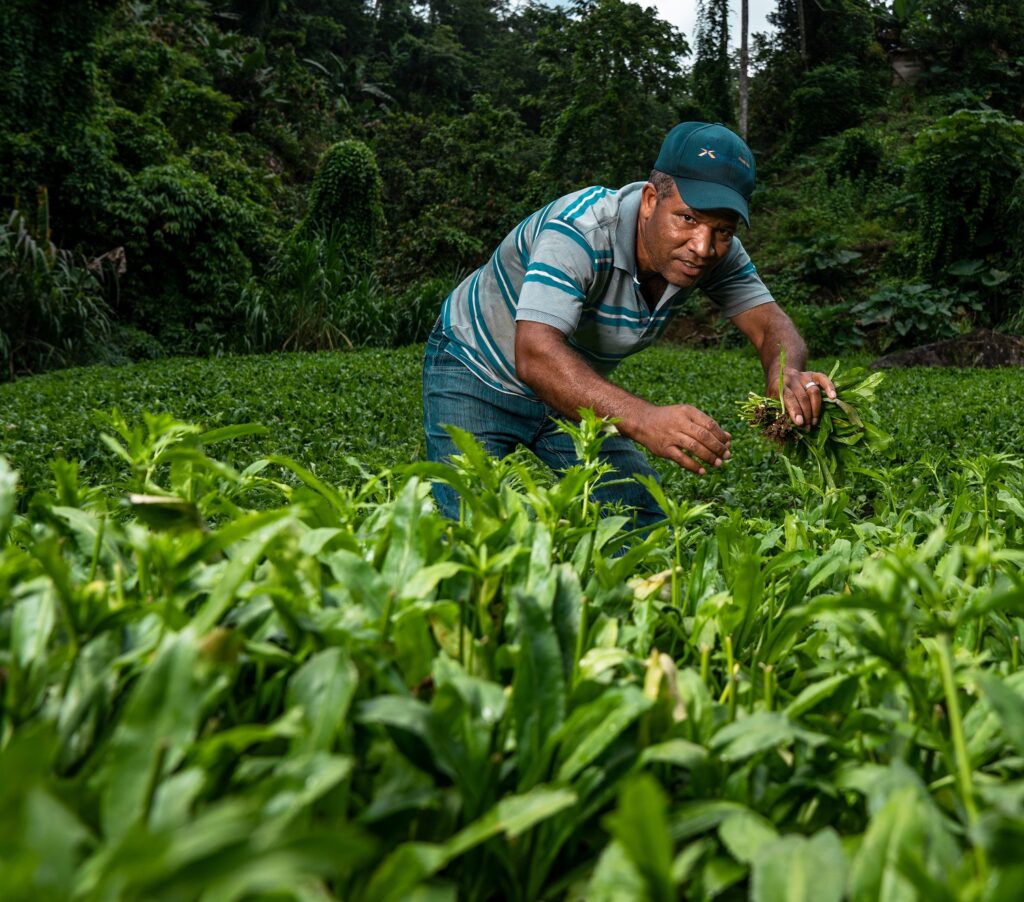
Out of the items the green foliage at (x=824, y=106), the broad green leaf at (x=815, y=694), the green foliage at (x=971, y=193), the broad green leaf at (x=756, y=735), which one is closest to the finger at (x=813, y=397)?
the broad green leaf at (x=815, y=694)

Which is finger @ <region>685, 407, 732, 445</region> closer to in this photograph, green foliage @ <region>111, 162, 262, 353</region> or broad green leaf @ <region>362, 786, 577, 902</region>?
broad green leaf @ <region>362, 786, 577, 902</region>

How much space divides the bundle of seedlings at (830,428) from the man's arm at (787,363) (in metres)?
0.03

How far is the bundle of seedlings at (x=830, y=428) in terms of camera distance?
8.25 feet

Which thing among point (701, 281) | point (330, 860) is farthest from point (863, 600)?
point (701, 281)

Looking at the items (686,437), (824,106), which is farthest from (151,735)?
(824,106)

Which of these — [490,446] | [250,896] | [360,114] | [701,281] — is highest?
[360,114]

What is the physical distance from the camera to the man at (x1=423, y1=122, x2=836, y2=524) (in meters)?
2.51

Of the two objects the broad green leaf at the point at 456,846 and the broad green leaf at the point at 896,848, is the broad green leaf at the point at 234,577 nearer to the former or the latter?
the broad green leaf at the point at 456,846

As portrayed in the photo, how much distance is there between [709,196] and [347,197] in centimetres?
1545

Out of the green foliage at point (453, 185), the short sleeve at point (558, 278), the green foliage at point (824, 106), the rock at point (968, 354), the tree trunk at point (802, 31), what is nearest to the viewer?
the short sleeve at point (558, 278)

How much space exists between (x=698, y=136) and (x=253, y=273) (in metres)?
→ 14.8

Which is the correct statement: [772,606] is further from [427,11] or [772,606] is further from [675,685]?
[427,11]

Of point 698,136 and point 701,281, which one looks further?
point 701,281

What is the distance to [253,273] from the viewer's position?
1656 cm
